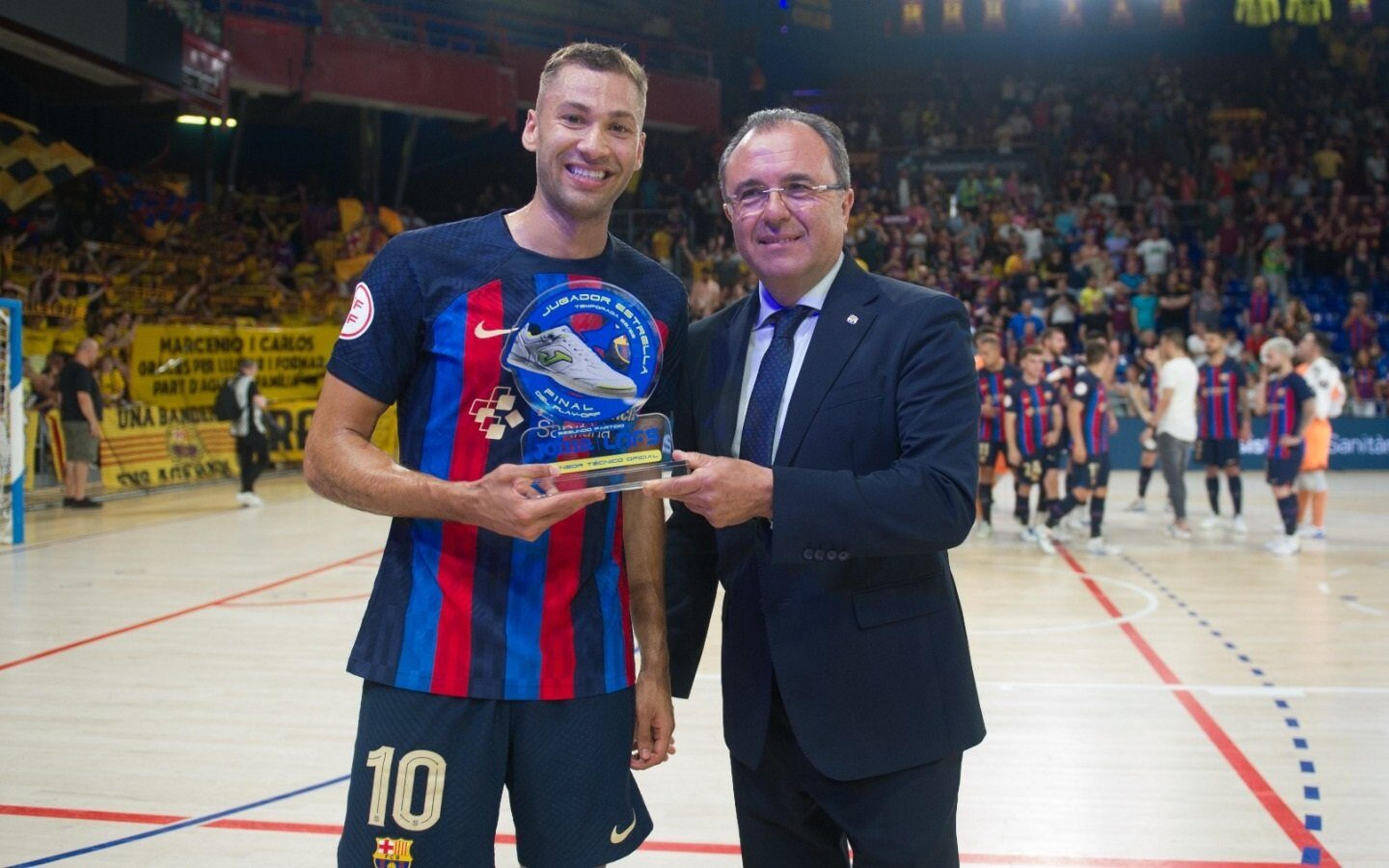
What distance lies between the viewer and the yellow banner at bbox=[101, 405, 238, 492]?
1480 cm

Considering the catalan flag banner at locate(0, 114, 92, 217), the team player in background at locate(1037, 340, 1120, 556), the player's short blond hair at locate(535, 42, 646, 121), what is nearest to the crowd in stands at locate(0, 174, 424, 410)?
the catalan flag banner at locate(0, 114, 92, 217)

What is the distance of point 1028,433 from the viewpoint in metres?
10.9

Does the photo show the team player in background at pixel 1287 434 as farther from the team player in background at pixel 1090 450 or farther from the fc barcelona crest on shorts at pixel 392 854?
the fc barcelona crest on shorts at pixel 392 854

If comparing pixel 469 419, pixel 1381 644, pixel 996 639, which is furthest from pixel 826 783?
pixel 1381 644

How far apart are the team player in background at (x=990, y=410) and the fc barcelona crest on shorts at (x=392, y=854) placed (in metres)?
9.30

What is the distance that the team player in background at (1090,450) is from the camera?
10930mm

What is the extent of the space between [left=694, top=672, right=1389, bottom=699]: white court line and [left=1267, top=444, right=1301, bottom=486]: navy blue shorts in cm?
511

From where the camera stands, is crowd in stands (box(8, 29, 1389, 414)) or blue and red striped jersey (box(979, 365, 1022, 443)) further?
crowd in stands (box(8, 29, 1389, 414))

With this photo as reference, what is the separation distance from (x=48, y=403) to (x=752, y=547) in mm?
14229

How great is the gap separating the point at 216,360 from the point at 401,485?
16.7 meters

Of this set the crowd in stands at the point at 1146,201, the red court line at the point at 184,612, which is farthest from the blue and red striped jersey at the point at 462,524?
the crowd in stands at the point at 1146,201

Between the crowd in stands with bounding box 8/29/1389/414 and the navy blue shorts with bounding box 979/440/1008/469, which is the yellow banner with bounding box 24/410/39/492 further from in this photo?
the navy blue shorts with bounding box 979/440/1008/469

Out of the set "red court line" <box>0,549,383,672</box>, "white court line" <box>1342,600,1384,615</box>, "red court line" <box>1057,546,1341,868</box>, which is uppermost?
"red court line" <box>1057,546,1341,868</box>

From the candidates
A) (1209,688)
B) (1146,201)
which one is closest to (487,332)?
(1209,688)
